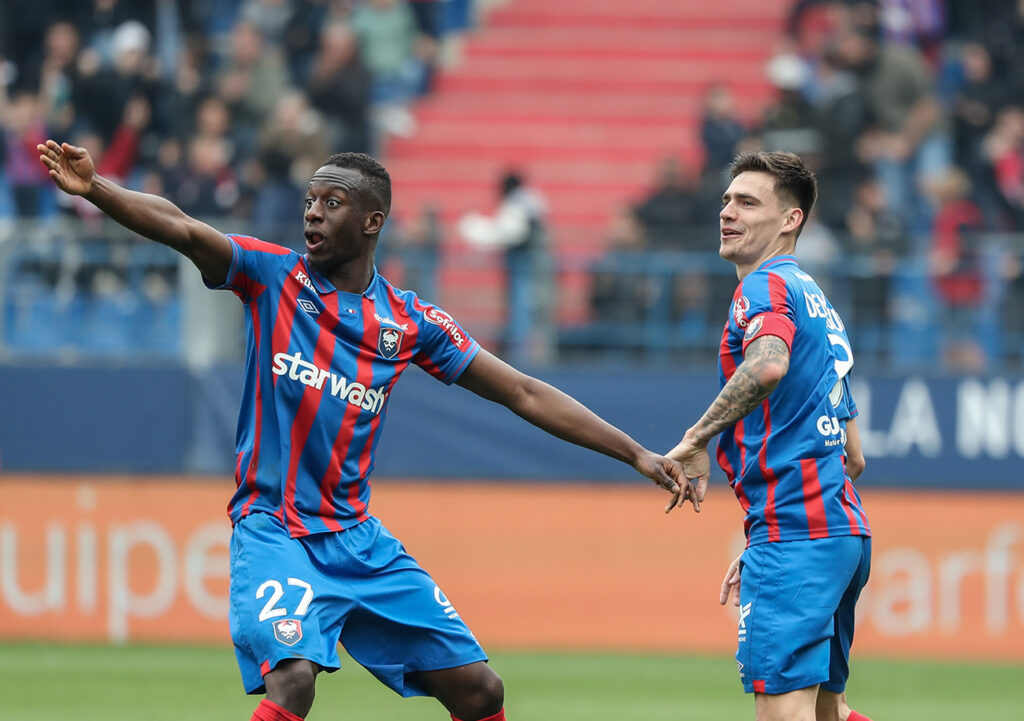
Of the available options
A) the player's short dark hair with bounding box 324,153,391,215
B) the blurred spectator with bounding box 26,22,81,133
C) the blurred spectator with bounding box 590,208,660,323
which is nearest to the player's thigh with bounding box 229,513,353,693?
A: the player's short dark hair with bounding box 324,153,391,215

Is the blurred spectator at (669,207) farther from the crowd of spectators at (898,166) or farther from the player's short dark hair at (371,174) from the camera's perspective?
the player's short dark hair at (371,174)

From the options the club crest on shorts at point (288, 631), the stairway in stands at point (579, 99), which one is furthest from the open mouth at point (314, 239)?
the stairway in stands at point (579, 99)

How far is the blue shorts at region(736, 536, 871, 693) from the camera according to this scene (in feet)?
18.4

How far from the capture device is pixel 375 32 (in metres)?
17.4

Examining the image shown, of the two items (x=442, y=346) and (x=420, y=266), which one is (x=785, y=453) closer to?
(x=442, y=346)

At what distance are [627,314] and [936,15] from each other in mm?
6254

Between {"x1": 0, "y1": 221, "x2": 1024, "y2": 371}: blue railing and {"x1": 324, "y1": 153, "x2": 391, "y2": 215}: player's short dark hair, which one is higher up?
{"x1": 324, "y1": 153, "x2": 391, "y2": 215}: player's short dark hair

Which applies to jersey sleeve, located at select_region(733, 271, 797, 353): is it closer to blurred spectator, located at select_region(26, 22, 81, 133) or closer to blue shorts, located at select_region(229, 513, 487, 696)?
blue shorts, located at select_region(229, 513, 487, 696)

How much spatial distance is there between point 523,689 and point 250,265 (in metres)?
5.37

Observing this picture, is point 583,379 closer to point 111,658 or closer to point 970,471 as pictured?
point 970,471

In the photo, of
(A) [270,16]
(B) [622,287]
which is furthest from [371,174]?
(A) [270,16]

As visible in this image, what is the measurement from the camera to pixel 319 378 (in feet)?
19.5

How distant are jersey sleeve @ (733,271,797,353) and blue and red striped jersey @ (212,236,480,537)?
1333mm

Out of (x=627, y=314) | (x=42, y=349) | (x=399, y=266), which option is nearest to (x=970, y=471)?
(x=627, y=314)
